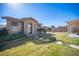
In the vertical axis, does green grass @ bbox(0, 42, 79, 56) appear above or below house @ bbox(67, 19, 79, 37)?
below

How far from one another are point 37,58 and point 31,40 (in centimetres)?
29

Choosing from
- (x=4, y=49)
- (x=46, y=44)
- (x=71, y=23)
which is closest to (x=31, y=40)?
(x=46, y=44)

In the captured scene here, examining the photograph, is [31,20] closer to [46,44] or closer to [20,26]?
[20,26]

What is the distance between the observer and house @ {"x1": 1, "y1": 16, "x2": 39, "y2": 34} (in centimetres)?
291

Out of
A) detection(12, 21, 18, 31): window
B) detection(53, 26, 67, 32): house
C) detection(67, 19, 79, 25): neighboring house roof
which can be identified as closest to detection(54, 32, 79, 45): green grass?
detection(53, 26, 67, 32): house

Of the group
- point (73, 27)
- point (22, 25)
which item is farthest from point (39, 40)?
point (73, 27)

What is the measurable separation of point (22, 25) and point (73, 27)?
30.9 inches

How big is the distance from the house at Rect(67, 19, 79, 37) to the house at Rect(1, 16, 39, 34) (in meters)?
0.50

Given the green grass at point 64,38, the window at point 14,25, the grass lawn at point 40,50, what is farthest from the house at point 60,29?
the window at point 14,25

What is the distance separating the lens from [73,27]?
2.92 m

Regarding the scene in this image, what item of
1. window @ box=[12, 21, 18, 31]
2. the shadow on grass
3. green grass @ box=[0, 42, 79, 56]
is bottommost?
green grass @ box=[0, 42, 79, 56]

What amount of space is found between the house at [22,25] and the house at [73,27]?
50cm

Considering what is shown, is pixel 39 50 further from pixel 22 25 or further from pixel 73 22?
pixel 73 22

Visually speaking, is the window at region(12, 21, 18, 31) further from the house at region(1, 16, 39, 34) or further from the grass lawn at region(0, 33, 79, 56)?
the grass lawn at region(0, 33, 79, 56)
